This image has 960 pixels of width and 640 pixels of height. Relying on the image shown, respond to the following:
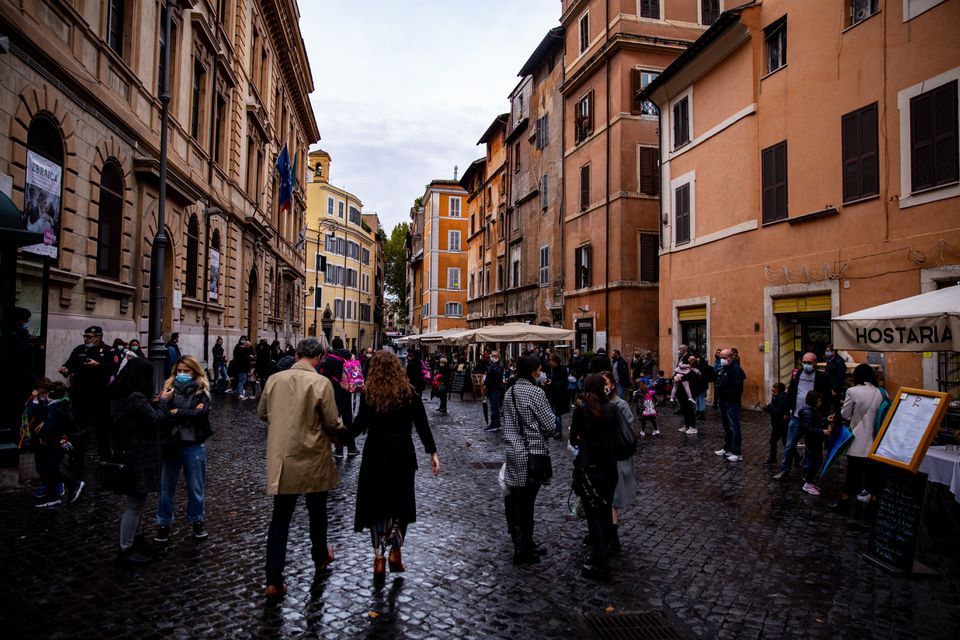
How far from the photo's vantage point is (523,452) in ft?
17.7

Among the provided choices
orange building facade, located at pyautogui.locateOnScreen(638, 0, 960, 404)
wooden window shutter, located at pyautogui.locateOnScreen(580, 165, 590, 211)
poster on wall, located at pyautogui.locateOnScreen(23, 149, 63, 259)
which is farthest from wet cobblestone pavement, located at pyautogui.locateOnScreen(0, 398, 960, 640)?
wooden window shutter, located at pyautogui.locateOnScreen(580, 165, 590, 211)

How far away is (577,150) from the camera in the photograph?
92.5 feet

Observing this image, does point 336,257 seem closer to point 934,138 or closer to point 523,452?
point 934,138

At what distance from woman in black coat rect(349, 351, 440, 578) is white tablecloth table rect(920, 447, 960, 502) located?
4648mm

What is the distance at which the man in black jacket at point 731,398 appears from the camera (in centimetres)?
1019

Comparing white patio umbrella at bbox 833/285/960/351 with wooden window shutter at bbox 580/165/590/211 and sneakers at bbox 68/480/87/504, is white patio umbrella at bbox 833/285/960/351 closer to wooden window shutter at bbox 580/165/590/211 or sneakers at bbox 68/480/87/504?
sneakers at bbox 68/480/87/504

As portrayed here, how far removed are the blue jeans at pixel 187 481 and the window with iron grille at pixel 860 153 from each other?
530 inches

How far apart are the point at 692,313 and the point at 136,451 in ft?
58.3

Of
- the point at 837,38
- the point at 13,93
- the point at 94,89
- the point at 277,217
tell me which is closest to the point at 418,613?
the point at 13,93

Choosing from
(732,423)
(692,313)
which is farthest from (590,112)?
(732,423)

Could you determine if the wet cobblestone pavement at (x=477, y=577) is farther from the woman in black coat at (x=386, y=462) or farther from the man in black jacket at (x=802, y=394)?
the man in black jacket at (x=802, y=394)

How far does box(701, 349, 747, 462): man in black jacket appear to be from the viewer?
1019cm

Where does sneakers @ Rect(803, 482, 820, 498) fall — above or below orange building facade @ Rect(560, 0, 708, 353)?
below

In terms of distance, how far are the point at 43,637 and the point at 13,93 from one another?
9522 millimetres
